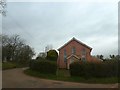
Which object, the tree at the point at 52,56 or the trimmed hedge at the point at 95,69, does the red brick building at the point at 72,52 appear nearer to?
the tree at the point at 52,56

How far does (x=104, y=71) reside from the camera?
29.9 m

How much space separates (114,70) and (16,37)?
4932 centimetres

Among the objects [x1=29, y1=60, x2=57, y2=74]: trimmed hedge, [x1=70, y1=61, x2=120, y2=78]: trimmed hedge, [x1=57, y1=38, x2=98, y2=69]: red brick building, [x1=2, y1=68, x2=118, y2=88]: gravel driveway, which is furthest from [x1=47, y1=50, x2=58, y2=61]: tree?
[x1=2, y1=68, x2=118, y2=88]: gravel driveway

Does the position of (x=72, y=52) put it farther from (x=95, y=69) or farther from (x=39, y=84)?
(x=39, y=84)

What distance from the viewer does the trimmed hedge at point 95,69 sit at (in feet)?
96.6

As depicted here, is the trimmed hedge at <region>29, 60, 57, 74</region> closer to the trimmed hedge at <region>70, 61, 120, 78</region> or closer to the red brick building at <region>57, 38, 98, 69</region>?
the trimmed hedge at <region>70, 61, 120, 78</region>

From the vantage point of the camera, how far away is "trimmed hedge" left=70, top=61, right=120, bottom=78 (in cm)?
2944

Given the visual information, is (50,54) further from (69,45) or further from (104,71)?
(104,71)

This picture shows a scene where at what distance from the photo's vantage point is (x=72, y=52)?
5419 cm

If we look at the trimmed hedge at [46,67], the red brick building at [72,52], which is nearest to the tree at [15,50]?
the red brick building at [72,52]

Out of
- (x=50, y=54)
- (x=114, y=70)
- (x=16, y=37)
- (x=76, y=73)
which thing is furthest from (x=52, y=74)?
(x=16, y=37)

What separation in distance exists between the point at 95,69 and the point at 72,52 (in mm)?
24513

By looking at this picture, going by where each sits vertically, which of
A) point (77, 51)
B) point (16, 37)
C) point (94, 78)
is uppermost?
point (16, 37)

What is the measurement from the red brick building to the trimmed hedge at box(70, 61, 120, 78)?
23.0 meters
